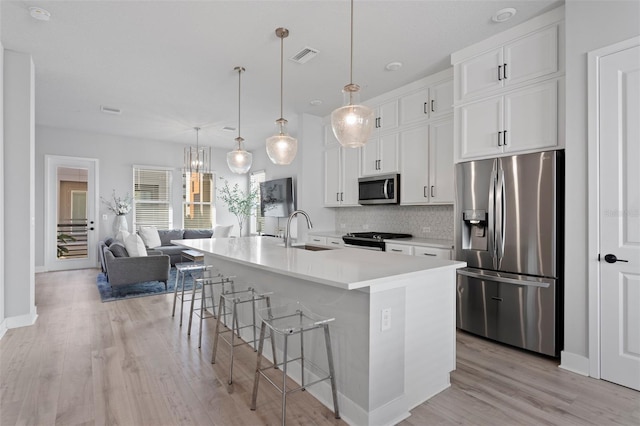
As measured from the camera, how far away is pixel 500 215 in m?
2.96

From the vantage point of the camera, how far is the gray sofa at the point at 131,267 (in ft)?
15.5

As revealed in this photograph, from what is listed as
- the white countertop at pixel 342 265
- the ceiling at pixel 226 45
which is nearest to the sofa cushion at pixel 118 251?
the ceiling at pixel 226 45

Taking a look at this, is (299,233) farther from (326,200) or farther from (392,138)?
(392,138)

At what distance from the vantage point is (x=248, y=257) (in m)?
2.59

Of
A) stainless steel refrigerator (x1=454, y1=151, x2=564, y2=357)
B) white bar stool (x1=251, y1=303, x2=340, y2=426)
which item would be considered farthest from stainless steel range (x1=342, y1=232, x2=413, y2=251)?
white bar stool (x1=251, y1=303, x2=340, y2=426)

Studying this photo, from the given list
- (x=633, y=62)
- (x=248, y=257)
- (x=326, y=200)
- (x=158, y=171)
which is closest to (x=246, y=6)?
(x=248, y=257)

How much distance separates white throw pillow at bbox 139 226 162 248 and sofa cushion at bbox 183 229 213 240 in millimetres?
690

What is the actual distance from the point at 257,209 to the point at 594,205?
7.26 metres

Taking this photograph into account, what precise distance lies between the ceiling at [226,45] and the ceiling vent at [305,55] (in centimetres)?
5

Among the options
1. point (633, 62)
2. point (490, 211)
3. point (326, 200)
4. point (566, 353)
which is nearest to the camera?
point (633, 62)

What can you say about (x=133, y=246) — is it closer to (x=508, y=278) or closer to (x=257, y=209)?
(x=257, y=209)

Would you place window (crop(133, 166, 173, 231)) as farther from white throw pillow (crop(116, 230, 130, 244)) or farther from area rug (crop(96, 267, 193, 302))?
area rug (crop(96, 267, 193, 302))

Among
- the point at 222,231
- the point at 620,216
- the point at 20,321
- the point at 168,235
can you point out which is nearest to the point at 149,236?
the point at 168,235

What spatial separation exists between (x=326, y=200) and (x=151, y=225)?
4518 millimetres
